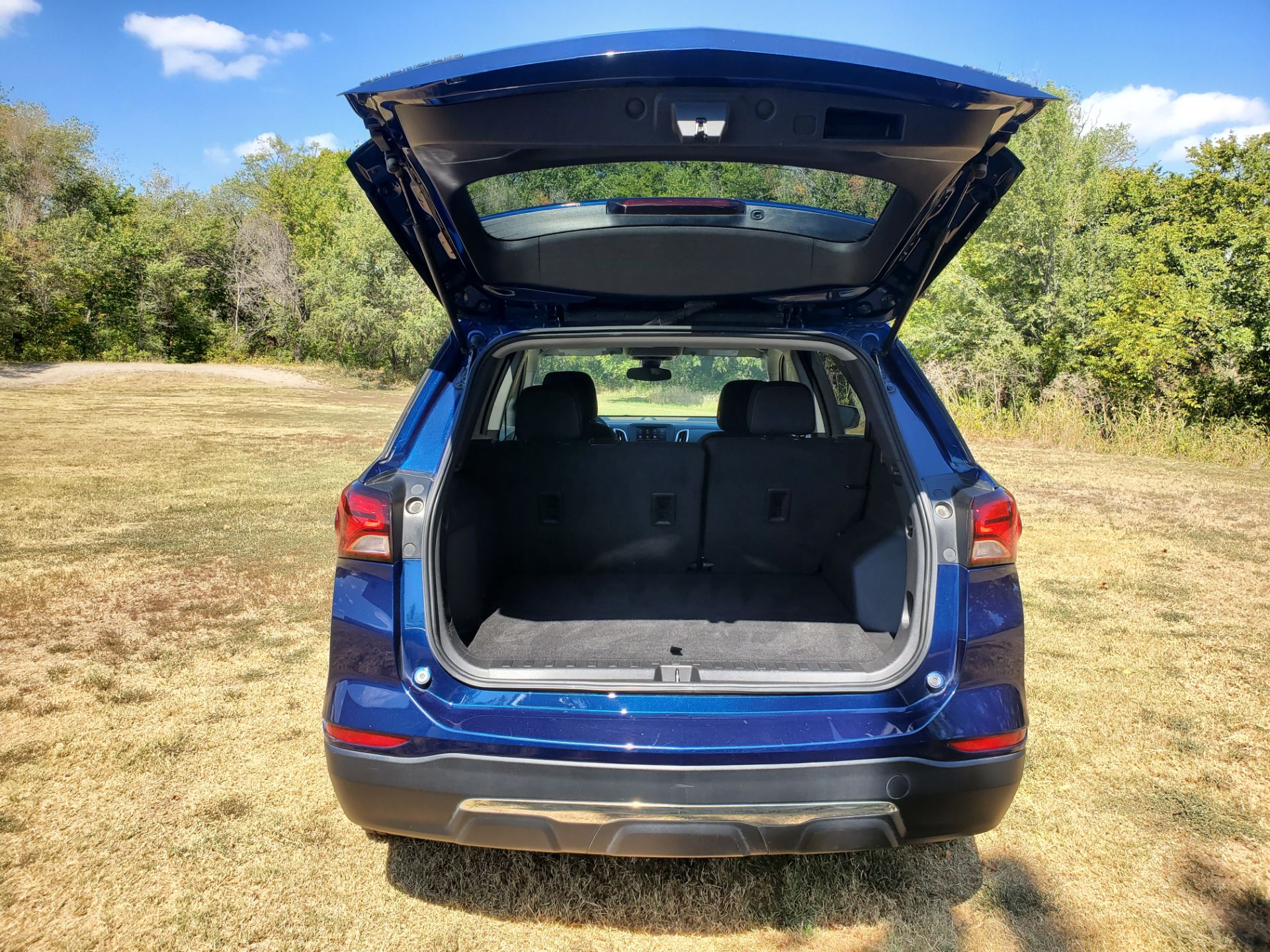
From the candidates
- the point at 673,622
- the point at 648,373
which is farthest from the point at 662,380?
the point at 673,622

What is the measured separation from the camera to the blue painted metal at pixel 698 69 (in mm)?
1388

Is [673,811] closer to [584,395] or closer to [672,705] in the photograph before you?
[672,705]

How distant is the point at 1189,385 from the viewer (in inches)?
581

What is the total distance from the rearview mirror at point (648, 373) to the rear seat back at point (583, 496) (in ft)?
1.95

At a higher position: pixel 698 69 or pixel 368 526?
pixel 698 69

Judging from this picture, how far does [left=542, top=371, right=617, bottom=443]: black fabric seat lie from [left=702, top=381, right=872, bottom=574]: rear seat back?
53cm

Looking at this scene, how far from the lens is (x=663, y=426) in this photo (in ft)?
16.0

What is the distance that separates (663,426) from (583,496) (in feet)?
5.74

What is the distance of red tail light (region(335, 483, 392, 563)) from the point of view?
1861 mm

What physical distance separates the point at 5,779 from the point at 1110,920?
3364 mm

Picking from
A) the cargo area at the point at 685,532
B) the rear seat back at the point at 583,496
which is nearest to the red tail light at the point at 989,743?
the cargo area at the point at 685,532

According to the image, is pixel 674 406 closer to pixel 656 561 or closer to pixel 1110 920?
pixel 656 561

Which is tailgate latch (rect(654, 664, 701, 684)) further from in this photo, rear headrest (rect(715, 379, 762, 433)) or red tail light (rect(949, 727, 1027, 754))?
rear headrest (rect(715, 379, 762, 433))

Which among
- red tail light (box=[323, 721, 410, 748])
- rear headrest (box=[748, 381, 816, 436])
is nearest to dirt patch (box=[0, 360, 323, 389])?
rear headrest (box=[748, 381, 816, 436])
